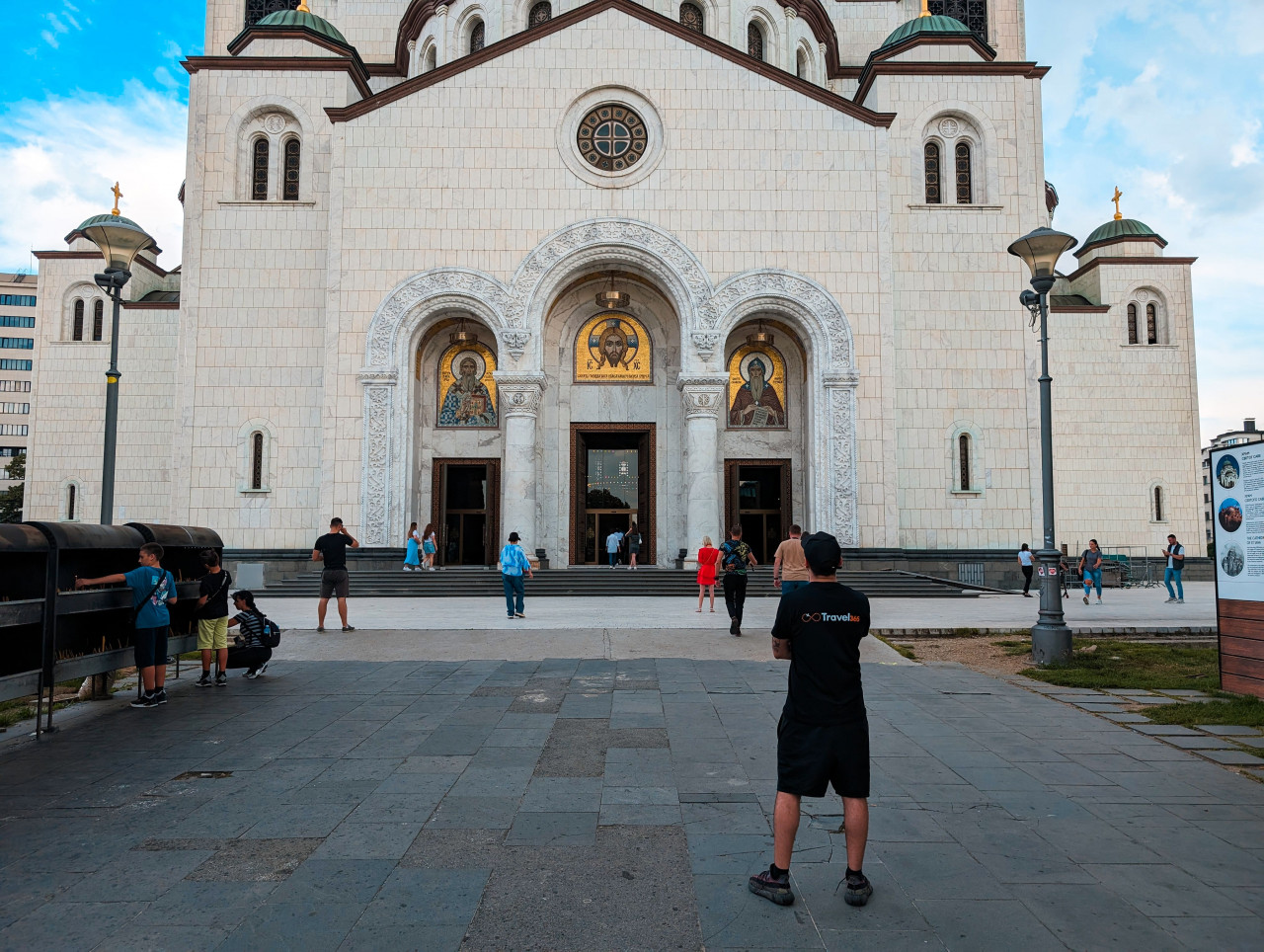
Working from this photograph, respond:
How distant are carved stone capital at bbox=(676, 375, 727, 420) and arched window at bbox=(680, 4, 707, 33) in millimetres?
13818

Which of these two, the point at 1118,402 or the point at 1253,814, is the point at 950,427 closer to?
the point at 1118,402

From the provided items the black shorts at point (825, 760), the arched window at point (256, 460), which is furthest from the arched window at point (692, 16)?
the black shorts at point (825, 760)

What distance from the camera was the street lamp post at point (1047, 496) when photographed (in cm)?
1082

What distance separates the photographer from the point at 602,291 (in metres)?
26.6

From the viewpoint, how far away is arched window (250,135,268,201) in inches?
1035

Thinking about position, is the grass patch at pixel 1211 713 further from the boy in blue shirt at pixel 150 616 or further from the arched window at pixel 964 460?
the arched window at pixel 964 460

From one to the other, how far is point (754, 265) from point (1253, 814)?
2136 centimetres

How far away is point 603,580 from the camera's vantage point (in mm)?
21828

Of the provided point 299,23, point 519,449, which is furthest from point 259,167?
point 519,449

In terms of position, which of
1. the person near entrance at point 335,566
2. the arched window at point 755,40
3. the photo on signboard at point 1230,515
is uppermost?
the arched window at point 755,40

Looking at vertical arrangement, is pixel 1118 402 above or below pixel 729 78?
below

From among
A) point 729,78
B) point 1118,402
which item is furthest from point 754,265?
point 1118,402

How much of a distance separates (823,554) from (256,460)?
24.4 m

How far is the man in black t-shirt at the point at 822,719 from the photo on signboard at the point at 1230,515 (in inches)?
274
